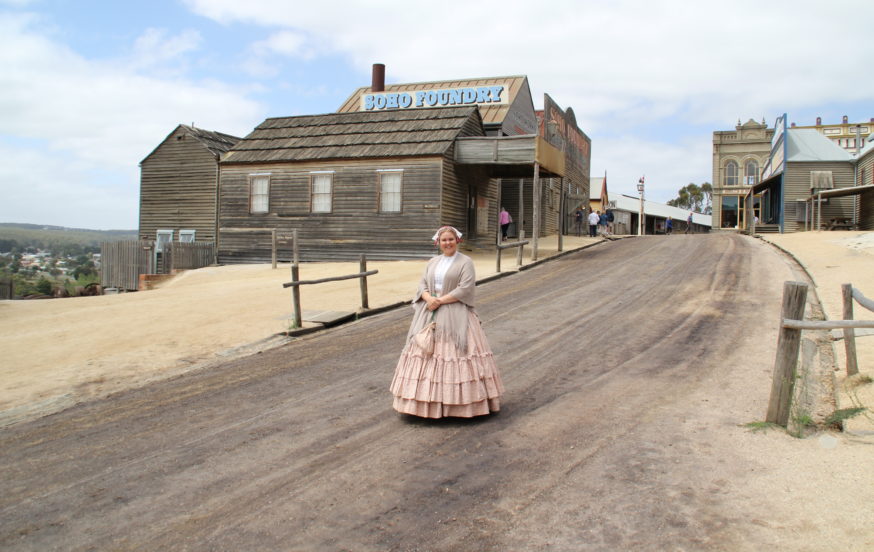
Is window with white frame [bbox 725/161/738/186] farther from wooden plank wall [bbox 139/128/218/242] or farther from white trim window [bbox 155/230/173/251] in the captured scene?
white trim window [bbox 155/230/173/251]

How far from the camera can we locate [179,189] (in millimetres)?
28844

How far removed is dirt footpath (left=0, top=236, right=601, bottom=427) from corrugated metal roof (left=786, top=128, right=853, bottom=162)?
895 inches

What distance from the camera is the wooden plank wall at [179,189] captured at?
28250 millimetres

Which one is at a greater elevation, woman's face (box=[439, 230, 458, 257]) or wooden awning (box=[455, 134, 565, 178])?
wooden awning (box=[455, 134, 565, 178])

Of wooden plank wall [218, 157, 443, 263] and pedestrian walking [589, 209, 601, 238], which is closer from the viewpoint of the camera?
wooden plank wall [218, 157, 443, 263]

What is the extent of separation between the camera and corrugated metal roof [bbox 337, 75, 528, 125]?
28.5 m

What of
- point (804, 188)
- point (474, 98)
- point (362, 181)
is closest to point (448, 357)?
point (362, 181)

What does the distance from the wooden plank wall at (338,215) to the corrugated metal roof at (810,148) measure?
22.0 meters

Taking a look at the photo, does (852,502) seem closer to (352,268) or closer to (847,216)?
(352,268)

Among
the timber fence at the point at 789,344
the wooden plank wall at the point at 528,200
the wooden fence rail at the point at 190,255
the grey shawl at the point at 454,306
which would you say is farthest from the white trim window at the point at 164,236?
the timber fence at the point at 789,344

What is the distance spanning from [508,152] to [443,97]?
9.85 meters

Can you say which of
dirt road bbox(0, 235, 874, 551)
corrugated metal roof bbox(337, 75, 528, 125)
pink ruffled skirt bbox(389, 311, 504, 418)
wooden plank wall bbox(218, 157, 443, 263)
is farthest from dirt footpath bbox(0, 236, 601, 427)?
corrugated metal roof bbox(337, 75, 528, 125)

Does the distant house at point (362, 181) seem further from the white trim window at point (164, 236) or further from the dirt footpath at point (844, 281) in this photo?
the dirt footpath at point (844, 281)

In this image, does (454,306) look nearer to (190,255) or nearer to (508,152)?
(508,152)
